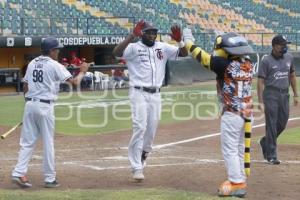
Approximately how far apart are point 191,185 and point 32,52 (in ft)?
66.9

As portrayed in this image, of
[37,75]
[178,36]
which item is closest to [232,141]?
[178,36]

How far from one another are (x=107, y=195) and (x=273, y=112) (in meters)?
3.56

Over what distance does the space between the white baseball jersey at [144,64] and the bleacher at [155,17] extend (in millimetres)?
18742

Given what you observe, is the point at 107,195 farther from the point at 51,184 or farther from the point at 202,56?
the point at 202,56

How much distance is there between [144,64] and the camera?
26.4 feet

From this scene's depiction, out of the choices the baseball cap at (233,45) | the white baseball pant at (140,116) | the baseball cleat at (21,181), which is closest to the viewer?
the baseball cap at (233,45)

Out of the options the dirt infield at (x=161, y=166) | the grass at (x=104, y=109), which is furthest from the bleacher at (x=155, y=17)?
the dirt infield at (x=161, y=166)

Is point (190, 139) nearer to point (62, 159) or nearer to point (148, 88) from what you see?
point (62, 159)

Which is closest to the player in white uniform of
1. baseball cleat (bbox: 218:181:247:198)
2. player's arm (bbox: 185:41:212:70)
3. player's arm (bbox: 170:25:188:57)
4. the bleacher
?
player's arm (bbox: 170:25:188:57)

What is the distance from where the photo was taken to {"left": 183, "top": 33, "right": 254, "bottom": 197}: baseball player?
688cm

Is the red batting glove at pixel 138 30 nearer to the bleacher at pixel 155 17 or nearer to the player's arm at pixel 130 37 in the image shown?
the player's arm at pixel 130 37

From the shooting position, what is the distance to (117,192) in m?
6.99

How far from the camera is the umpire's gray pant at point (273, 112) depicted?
9.47 m

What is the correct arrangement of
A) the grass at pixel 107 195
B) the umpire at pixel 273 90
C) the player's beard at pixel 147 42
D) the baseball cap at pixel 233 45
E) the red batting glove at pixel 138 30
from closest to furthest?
the grass at pixel 107 195 → the baseball cap at pixel 233 45 → the red batting glove at pixel 138 30 → the player's beard at pixel 147 42 → the umpire at pixel 273 90
